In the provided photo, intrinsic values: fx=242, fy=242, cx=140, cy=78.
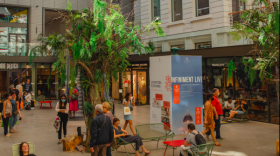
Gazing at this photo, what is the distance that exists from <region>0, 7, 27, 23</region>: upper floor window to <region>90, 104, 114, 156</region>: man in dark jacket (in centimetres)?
2160

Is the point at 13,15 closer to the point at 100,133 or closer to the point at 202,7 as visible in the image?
the point at 202,7

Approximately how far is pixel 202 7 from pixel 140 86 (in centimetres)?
705

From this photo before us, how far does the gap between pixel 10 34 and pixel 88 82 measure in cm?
1927

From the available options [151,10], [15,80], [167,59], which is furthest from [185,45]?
[15,80]

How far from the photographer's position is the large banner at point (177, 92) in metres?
7.97

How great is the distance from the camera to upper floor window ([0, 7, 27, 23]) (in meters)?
22.3

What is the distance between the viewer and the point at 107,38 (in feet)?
21.0

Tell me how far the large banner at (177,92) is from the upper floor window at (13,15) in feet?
62.8

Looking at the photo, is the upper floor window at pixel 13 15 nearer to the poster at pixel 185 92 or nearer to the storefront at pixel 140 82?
the storefront at pixel 140 82

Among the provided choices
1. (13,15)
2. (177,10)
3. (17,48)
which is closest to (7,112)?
(177,10)

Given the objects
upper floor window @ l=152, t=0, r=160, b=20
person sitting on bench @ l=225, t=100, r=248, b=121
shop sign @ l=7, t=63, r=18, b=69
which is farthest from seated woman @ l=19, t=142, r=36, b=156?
shop sign @ l=7, t=63, r=18, b=69

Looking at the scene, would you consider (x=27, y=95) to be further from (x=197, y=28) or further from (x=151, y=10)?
(x=197, y=28)

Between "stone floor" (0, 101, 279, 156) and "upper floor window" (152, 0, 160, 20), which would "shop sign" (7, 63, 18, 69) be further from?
"upper floor window" (152, 0, 160, 20)

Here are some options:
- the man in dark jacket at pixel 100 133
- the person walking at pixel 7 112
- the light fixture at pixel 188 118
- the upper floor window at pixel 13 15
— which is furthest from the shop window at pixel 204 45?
the upper floor window at pixel 13 15
